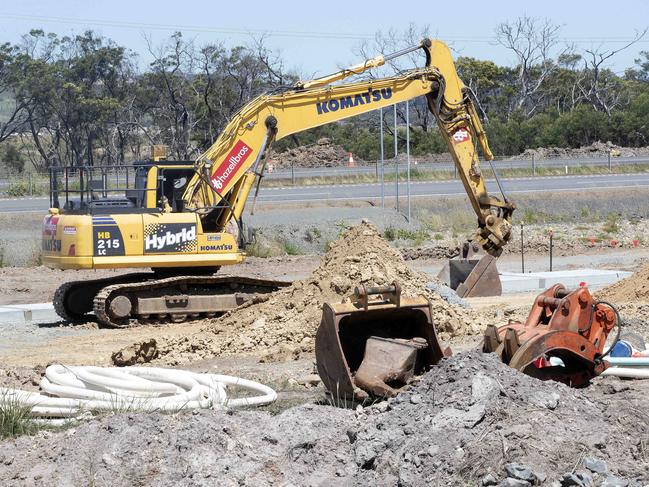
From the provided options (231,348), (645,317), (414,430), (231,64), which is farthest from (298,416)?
(231,64)

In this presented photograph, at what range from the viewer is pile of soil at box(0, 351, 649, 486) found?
6.36 m

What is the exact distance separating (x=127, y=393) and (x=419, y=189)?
96.0 feet

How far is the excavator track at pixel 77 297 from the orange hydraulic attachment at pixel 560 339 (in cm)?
915

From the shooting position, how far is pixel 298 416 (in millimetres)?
7383

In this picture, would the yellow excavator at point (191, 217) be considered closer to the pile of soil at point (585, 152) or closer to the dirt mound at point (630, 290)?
the dirt mound at point (630, 290)

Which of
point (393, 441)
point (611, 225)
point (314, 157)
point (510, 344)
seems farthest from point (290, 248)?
point (314, 157)

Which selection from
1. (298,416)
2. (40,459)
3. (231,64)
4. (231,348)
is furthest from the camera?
(231,64)

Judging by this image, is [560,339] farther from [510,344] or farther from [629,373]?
[629,373]

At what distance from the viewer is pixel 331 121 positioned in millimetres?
16156

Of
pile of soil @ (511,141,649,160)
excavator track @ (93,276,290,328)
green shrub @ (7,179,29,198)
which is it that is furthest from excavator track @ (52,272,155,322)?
pile of soil @ (511,141,649,160)

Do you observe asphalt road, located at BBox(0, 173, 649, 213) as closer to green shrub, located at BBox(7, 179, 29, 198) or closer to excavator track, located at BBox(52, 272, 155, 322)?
green shrub, located at BBox(7, 179, 29, 198)

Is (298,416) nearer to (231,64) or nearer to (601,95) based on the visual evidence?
(231,64)

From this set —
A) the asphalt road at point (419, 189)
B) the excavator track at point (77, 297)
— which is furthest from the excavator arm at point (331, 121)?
the asphalt road at point (419, 189)

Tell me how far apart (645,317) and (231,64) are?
4451 centimetres
